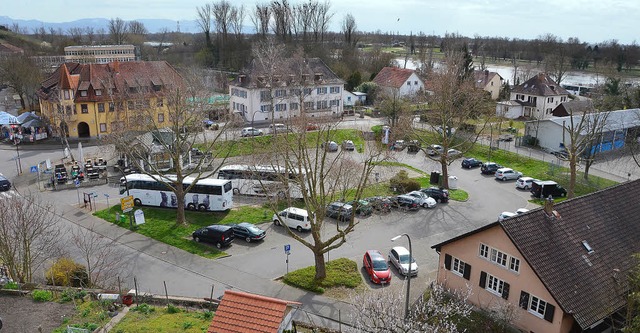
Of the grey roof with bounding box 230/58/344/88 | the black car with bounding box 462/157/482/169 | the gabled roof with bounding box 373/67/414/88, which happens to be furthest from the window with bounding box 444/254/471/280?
the gabled roof with bounding box 373/67/414/88

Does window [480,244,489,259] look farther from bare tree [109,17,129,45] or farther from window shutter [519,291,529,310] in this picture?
bare tree [109,17,129,45]

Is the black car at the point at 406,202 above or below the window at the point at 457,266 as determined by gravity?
below

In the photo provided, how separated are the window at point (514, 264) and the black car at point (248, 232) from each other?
53.6 ft

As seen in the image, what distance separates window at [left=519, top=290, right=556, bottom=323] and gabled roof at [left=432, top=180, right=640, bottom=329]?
869mm

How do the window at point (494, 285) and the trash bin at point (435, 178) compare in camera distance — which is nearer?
the window at point (494, 285)

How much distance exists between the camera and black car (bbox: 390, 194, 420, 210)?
39.8 m

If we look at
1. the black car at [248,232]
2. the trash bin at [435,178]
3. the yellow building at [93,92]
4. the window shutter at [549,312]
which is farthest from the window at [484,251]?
the yellow building at [93,92]

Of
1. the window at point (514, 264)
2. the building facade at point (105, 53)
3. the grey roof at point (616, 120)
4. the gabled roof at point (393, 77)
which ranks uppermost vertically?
the building facade at point (105, 53)

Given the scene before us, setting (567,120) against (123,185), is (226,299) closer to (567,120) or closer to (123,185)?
(123,185)

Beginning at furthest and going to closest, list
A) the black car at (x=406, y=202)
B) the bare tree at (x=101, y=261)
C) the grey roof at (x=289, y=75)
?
1. the grey roof at (x=289, y=75)
2. the black car at (x=406, y=202)
3. the bare tree at (x=101, y=261)

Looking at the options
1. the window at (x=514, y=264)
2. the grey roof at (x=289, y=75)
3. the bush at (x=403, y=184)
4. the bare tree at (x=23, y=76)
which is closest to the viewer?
the window at (x=514, y=264)

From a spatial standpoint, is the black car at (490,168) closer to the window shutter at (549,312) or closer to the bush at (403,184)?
the bush at (403,184)

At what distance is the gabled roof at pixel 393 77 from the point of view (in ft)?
268

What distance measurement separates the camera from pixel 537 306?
2238 centimetres
